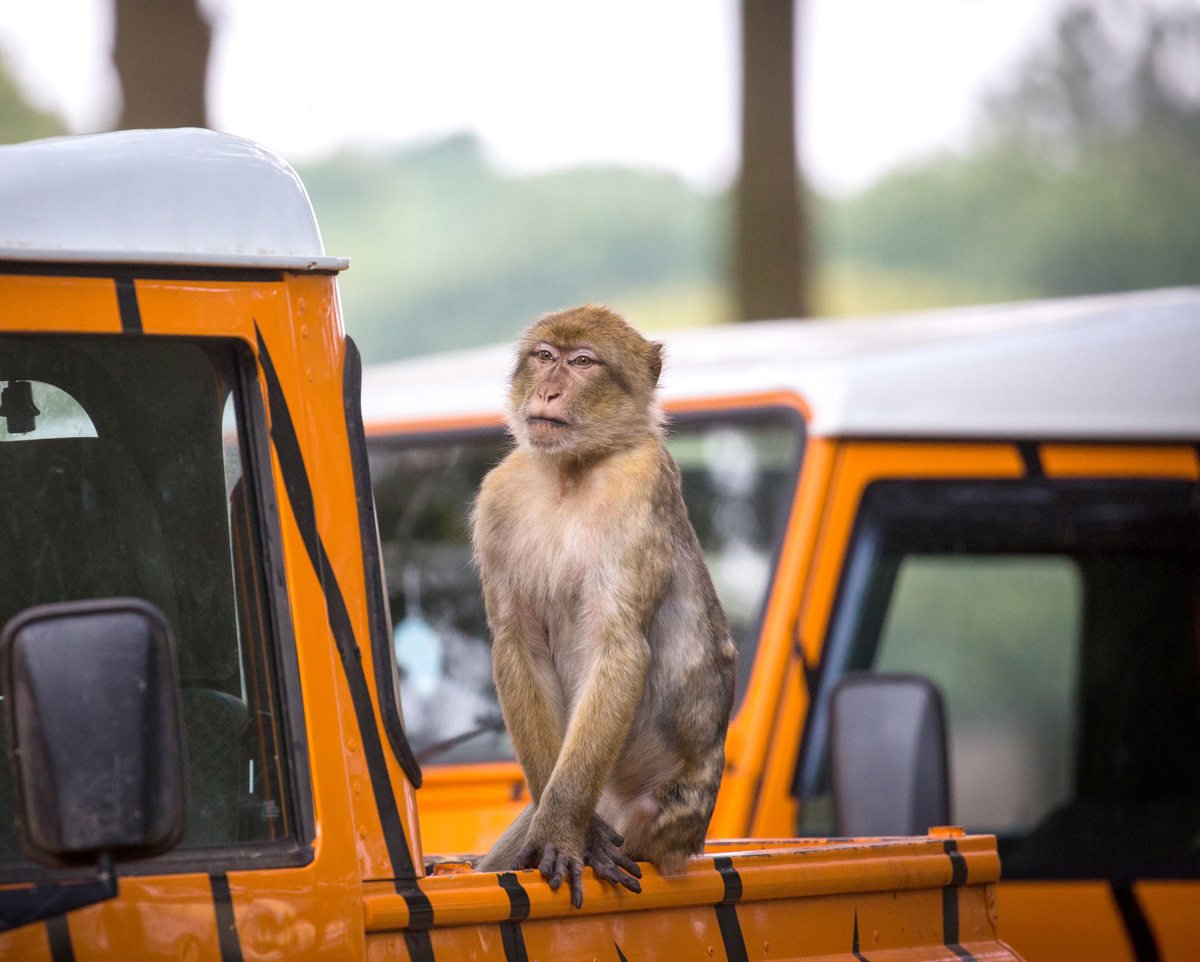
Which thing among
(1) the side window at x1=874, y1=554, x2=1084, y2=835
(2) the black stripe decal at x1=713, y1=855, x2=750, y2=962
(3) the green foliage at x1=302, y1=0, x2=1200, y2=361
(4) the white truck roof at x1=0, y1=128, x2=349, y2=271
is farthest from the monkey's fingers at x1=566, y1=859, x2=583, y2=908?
(3) the green foliage at x1=302, y1=0, x2=1200, y2=361

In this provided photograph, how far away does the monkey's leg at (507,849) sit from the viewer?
107 inches

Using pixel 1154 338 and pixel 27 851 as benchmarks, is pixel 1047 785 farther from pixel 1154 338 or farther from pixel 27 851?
pixel 27 851

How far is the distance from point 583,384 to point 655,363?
23 centimetres

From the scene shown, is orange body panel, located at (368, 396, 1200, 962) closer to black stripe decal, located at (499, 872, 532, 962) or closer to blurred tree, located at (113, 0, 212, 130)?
black stripe decal, located at (499, 872, 532, 962)

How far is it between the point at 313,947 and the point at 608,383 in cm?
145

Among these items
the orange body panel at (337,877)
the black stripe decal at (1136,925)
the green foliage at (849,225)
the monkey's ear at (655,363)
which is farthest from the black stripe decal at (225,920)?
the green foliage at (849,225)

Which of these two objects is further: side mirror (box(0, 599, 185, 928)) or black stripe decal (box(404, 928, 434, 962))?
black stripe decal (box(404, 928, 434, 962))

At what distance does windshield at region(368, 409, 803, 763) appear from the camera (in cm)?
419

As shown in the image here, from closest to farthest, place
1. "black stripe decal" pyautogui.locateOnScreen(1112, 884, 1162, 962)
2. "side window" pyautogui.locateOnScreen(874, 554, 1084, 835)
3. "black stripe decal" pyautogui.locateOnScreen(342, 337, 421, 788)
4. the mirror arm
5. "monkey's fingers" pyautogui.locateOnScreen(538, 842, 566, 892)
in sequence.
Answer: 1. the mirror arm
2. "black stripe decal" pyautogui.locateOnScreen(342, 337, 421, 788)
3. "monkey's fingers" pyautogui.locateOnScreen(538, 842, 566, 892)
4. "black stripe decal" pyautogui.locateOnScreen(1112, 884, 1162, 962)
5. "side window" pyautogui.locateOnScreen(874, 554, 1084, 835)

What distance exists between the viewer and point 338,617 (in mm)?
2145

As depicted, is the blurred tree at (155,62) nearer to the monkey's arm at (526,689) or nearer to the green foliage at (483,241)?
the monkey's arm at (526,689)

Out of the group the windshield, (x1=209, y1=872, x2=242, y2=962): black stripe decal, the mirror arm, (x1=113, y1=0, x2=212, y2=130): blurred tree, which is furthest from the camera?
(x1=113, y1=0, x2=212, y2=130): blurred tree

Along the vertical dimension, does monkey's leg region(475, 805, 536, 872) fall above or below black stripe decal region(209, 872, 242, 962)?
below

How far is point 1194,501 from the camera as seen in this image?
161 inches
